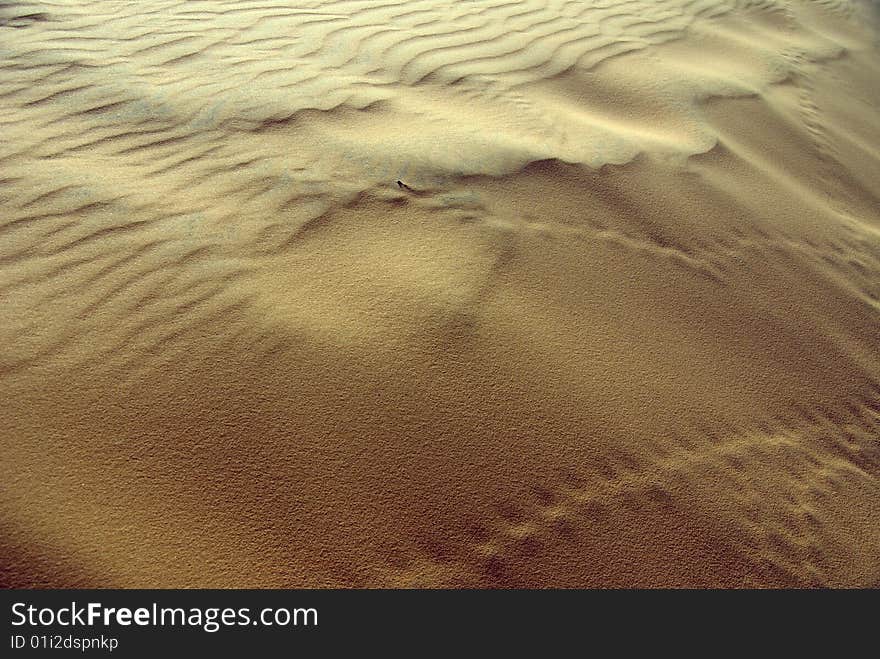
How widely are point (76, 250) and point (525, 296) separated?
1.50 metres

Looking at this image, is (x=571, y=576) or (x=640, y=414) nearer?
(x=571, y=576)

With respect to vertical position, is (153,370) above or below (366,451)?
above

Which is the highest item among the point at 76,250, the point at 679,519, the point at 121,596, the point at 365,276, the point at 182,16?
the point at 182,16

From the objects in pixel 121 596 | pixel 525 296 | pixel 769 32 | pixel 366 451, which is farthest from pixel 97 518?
pixel 769 32

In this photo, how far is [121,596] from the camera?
157 centimetres

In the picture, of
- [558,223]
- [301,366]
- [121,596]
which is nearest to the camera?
[121,596]

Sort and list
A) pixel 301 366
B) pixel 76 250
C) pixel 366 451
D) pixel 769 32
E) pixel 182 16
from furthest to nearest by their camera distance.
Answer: pixel 769 32, pixel 182 16, pixel 76 250, pixel 301 366, pixel 366 451

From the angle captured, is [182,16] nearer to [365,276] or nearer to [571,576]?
[365,276]

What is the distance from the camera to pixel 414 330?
225 centimetres

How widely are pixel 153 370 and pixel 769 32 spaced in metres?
5.38

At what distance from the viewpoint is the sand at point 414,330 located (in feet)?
5.80

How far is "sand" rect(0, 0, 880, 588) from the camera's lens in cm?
177

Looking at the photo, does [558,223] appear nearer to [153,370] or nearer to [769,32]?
[153,370]

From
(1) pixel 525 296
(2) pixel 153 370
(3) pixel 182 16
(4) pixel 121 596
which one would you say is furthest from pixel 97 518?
(3) pixel 182 16
